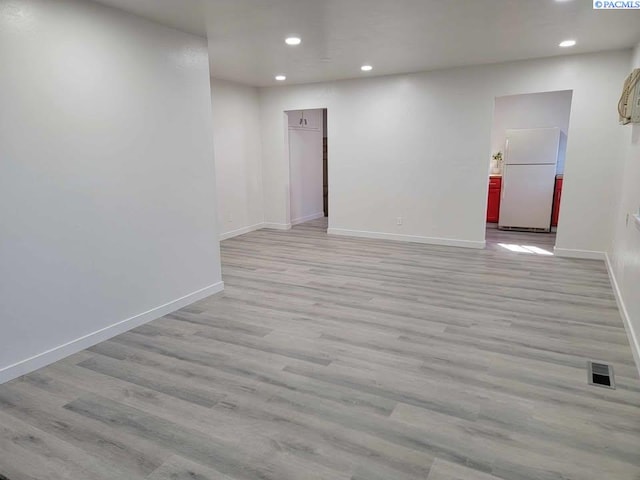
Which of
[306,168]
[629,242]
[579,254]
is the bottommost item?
[579,254]

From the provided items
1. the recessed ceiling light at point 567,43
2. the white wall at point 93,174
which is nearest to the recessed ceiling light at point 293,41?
the white wall at point 93,174

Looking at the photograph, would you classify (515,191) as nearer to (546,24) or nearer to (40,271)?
(546,24)

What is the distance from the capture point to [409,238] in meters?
6.48

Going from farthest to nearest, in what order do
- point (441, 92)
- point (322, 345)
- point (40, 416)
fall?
point (441, 92) → point (322, 345) → point (40, 416)

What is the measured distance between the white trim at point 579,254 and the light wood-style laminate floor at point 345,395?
129cm

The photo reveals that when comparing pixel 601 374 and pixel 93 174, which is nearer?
pixel 601 374

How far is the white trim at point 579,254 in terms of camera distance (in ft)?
17.2

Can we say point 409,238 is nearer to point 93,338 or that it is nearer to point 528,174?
point 528,174

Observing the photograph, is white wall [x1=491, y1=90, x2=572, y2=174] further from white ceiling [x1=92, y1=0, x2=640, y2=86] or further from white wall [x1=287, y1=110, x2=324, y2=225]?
white wall [x1=287, y1=110, x2=324, y2=225]

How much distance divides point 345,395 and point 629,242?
9.36 feet

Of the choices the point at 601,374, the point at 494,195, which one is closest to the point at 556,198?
the point at 494,195

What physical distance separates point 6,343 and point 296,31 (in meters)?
3.39

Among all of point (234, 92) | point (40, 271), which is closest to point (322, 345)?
point (40, 271)

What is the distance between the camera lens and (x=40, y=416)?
221 cm
